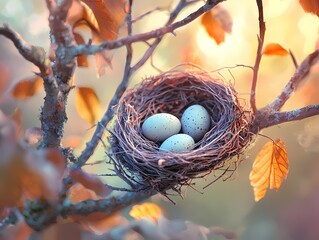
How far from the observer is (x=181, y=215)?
4.87 ft

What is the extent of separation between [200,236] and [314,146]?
692 millimetres

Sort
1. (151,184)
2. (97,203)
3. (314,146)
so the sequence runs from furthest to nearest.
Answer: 1. (314,146)
2. (97,203)
3. (151,184)

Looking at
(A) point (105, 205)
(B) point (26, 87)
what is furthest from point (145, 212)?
(B) point (26, 87)

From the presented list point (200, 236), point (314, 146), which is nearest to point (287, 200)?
point (314, 146)

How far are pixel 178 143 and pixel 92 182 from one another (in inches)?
8.0

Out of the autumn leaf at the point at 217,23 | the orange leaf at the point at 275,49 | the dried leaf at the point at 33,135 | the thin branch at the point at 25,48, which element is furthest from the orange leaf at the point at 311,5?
the dried leaf at the point at 33,135

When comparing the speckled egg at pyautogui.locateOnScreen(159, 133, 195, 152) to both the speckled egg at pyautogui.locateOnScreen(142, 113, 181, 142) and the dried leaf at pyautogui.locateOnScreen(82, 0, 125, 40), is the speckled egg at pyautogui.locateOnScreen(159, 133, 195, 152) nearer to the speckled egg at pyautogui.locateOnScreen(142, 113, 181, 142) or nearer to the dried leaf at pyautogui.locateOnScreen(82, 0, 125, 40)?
the speckled egg at pyautogui.locateOnScreen(142, 113, 181, 142)

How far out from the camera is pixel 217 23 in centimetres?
Answer: 90

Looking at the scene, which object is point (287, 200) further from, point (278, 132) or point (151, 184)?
point (151, 184)

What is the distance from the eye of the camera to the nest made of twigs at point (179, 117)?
27.4 inches

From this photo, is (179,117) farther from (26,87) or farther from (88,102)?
(26,87)

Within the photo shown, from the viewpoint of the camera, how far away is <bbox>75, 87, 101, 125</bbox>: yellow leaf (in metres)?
0.88

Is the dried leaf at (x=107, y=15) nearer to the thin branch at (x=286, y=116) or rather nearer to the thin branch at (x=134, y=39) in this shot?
the thin branch at (x=134, y=39)

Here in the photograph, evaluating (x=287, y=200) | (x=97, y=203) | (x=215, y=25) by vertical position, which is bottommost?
(x=287, y=200)
